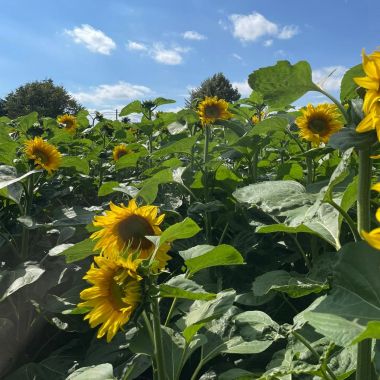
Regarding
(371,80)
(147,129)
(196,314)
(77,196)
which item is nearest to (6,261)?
(77,196)

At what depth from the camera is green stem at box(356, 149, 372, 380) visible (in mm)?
850

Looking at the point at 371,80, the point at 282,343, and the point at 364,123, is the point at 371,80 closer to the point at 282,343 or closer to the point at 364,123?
the point at 364,123

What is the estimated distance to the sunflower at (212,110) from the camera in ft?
9.27

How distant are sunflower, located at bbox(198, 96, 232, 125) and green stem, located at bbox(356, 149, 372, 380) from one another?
1905 millimetres

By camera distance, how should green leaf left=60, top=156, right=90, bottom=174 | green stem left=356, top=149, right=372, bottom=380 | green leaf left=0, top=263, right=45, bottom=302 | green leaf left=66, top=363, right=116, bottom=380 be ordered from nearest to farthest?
green stem left=356, top=149, right=372, bottom=380 < green leaf left=66, top=363, right=116, bottom=380 < green leaf left=0, top=263, right=45, bottom=302 < green leaf left=60, top=156, right=90, bottom=174

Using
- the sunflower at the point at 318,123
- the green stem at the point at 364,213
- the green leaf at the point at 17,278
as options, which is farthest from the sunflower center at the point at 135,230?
Result: the sunflower at the point at 318,123

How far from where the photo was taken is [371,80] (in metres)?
0.72

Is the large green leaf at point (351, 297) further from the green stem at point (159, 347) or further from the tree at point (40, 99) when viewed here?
the tree at point (40, 99)

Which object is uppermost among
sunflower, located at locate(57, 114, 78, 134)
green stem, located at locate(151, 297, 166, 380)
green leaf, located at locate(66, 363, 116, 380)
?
sunflower, located at locate(57, 114, 78, 134)

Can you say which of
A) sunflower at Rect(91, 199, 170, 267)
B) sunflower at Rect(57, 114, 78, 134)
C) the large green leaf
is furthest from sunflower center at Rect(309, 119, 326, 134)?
sunflower at Rect(57, 114, 78, 134)

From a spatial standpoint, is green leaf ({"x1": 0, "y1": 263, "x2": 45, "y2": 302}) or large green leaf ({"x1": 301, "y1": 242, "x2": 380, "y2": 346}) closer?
large green leaf ({"x1": 301, "y1": 242, "x2": 380, "y2": 346})

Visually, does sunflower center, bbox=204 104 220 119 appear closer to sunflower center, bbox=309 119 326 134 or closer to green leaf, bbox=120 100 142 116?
sunflower center, bbox=309 119 326 134

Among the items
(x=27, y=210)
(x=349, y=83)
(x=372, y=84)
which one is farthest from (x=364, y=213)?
(x=27, y=210)

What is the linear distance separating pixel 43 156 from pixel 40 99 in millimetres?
29854
